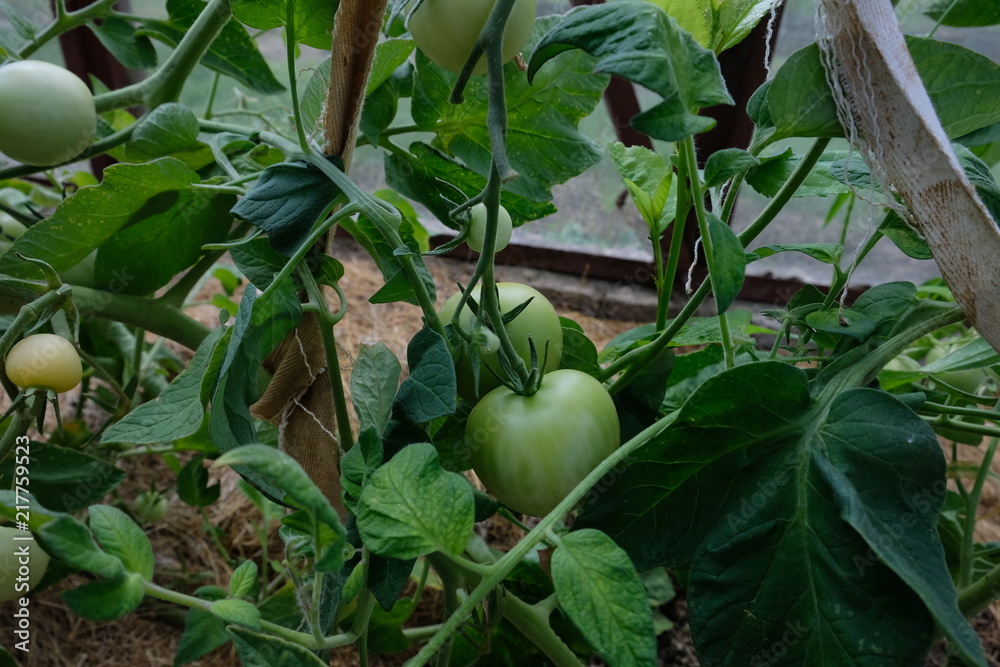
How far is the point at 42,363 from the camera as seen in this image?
43cm

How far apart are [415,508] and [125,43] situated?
2.06 ft

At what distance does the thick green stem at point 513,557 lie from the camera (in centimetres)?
30

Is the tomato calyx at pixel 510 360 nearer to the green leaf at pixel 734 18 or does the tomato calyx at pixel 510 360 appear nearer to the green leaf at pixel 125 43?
the green leaf at pixel 734 18

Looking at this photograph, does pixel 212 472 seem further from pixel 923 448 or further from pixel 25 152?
pixel 923 448

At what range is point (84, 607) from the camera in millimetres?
279

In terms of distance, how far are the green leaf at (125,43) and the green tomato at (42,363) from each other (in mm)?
370

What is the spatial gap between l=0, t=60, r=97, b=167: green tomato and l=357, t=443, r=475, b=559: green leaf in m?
0.36

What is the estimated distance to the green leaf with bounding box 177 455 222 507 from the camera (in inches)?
26.0

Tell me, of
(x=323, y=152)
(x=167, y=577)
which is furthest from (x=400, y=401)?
(x=167, y=577)

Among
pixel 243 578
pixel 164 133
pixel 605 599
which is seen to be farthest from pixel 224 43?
pixel 605 599

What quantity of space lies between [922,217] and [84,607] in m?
0.40

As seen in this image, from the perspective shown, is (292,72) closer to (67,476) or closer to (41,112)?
(41,112)

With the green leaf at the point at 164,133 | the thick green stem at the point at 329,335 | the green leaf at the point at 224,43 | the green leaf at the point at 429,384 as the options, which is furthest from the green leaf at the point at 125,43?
the green leaf at the point at 429,384

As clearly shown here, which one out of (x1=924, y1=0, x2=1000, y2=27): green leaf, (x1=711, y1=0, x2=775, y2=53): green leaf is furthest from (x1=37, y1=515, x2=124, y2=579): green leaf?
(x1=924, y1=0, x2=1000, y2=27): green leaf
